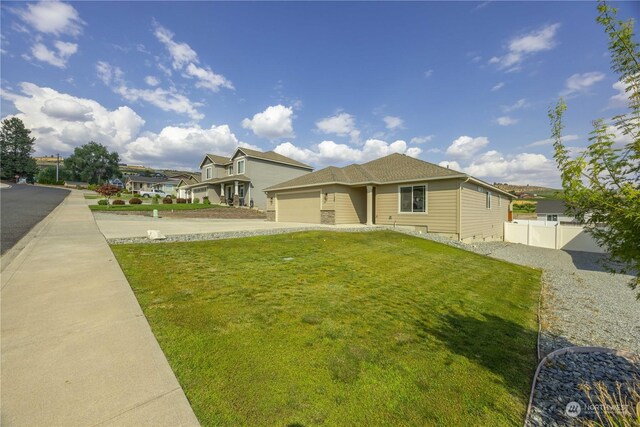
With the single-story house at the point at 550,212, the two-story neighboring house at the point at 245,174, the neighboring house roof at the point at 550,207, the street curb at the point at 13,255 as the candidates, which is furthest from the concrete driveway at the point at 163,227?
the neighboring house roof at the point at 550,207

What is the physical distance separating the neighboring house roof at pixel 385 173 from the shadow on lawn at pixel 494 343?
10114 mm

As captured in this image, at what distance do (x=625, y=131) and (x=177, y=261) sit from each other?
8.03 meters

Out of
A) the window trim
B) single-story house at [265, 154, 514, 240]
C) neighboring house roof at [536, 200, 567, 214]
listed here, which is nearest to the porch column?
single-story house at [265, 154, 514, 240]

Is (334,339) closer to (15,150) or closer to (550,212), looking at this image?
(550,212)

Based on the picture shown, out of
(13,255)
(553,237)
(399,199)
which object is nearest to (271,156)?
(399,199)

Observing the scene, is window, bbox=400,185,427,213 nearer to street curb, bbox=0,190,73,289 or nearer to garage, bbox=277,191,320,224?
garage, bbox=277,191,320,224

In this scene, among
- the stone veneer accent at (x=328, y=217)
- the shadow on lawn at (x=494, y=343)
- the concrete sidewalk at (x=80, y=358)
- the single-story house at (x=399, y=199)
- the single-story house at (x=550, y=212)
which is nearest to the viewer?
the concrete sidewalk at (x=80, y=358)

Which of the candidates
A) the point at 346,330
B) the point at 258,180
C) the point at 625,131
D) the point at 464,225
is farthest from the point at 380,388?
the point at 258,180

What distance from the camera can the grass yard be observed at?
240 centimetres

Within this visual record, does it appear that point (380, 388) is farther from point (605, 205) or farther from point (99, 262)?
point (99, 262)

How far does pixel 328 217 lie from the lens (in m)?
17.0

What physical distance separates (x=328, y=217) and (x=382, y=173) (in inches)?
188

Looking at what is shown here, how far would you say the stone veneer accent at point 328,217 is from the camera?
16.7 meters

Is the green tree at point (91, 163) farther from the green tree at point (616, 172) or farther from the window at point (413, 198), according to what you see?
the green tree at point (616, 172)
